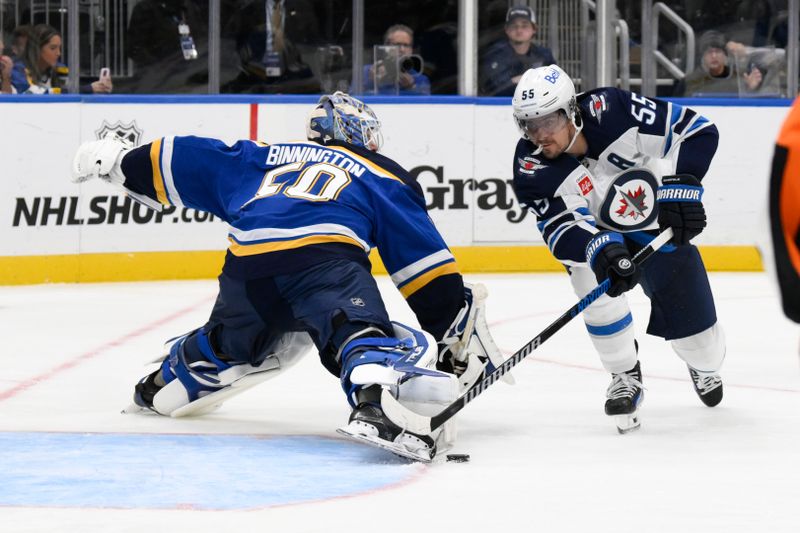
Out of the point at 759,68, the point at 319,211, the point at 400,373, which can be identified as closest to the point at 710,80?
the point at 759,68

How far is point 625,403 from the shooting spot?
12.1 feet

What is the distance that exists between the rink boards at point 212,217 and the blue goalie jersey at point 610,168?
10.9 feet

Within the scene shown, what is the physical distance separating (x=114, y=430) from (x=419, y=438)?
89cm

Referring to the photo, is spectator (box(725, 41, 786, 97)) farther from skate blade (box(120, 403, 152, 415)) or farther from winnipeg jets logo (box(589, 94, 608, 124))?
skate blade (box(120, 403, 152, 415))

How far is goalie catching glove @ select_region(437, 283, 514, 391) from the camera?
363 centimetres

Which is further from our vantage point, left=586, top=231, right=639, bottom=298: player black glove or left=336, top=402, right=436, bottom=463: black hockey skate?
left=586, top=231, right=639, bottom=298: player black glove

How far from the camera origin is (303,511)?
9.23 ft

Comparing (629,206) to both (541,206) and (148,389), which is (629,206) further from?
(148,389)

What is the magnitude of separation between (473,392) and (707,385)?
2.99 feet

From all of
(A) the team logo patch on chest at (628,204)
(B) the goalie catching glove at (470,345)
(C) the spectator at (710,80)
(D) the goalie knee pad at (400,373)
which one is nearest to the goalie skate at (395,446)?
(D) the goalie knee pad at (400,373)

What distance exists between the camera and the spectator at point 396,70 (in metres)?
7.70

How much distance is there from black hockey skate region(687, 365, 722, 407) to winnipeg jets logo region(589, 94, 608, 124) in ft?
2.54

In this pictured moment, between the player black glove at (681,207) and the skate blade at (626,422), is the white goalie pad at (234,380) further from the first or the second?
the player black glove at (681,207)

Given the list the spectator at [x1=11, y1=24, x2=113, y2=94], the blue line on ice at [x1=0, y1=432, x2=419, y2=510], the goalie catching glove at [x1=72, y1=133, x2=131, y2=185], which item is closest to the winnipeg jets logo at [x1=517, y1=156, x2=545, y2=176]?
the blue line on ice at [x1=0, y1=432, x2=419, y2=510]
